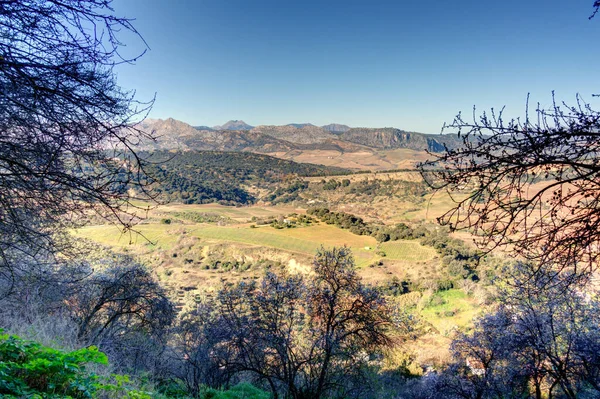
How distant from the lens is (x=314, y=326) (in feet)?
29.1

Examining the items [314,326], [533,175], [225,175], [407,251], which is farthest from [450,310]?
[225,175]

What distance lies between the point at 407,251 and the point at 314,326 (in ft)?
116

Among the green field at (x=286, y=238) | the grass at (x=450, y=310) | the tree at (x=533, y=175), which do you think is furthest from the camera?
the green field at (x=286, y=238)

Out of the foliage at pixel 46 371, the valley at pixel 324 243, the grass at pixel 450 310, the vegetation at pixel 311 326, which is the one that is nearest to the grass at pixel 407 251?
the valley at pixel 324 243

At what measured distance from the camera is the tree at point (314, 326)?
817cm

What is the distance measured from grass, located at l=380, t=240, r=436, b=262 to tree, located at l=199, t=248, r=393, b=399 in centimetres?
3141

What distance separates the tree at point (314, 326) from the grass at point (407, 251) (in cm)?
3141

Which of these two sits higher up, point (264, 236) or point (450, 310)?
point (264, 236)

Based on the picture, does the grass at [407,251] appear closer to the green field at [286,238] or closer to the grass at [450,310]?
the green field at [286,238]

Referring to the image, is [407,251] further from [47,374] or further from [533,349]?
[47,374]

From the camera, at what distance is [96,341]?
920 cm

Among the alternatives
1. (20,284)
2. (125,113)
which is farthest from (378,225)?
(125,113)

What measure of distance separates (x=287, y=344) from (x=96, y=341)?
19.7ft

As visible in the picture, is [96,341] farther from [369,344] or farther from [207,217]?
[207,217]
